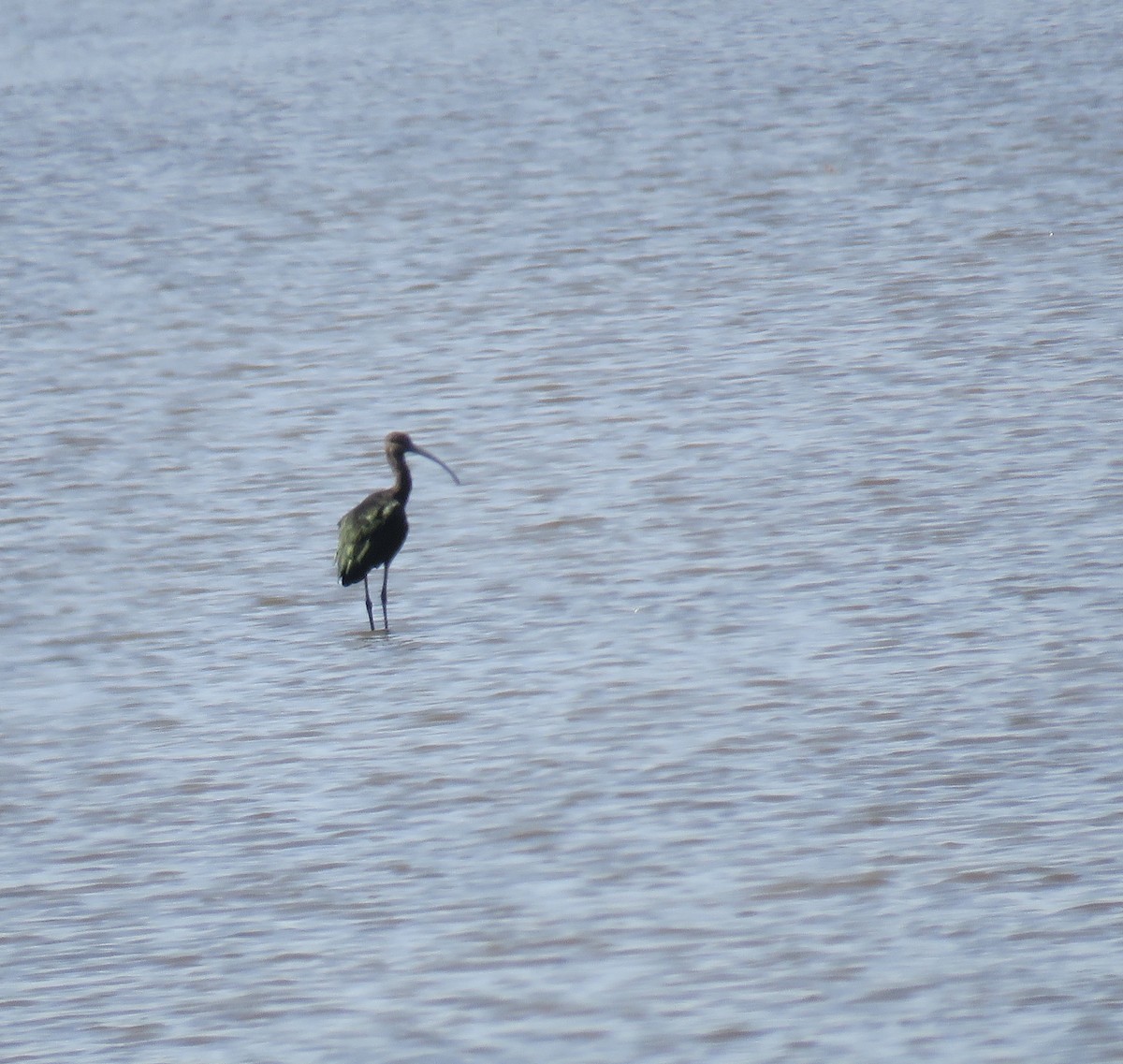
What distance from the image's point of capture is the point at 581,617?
966 cm

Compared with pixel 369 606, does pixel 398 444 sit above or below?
above

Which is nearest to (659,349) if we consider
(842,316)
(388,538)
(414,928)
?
(842,316)

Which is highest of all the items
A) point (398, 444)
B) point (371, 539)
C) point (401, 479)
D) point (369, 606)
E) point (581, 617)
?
point (398, 444)

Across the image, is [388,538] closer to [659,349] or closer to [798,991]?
[798,991]

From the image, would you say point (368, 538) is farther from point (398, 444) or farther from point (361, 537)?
point (398, 444)

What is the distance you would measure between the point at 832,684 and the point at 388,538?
6.58 feet

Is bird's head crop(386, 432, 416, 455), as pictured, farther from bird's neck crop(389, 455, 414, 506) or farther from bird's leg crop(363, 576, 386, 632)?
bird's leg crop(363, 576, 386, 632)

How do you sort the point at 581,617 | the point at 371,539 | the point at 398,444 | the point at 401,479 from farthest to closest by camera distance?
the point at 398,444 < the point at 401,479 < the point at 371,539 < the point at 581,617

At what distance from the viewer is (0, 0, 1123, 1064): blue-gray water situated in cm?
655

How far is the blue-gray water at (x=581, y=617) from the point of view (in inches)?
258

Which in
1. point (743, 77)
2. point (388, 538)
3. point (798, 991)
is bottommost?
point (798, 991)

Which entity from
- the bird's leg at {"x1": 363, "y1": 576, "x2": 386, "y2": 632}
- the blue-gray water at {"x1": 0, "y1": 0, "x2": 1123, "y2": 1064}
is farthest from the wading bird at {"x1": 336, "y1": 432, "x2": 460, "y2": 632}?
the blue-gray water at {"x1": 0, "y1": 0, "x2": 1123, "y2": 1064}

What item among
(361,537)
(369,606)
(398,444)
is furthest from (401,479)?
(369,606)

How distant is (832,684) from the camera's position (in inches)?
339
